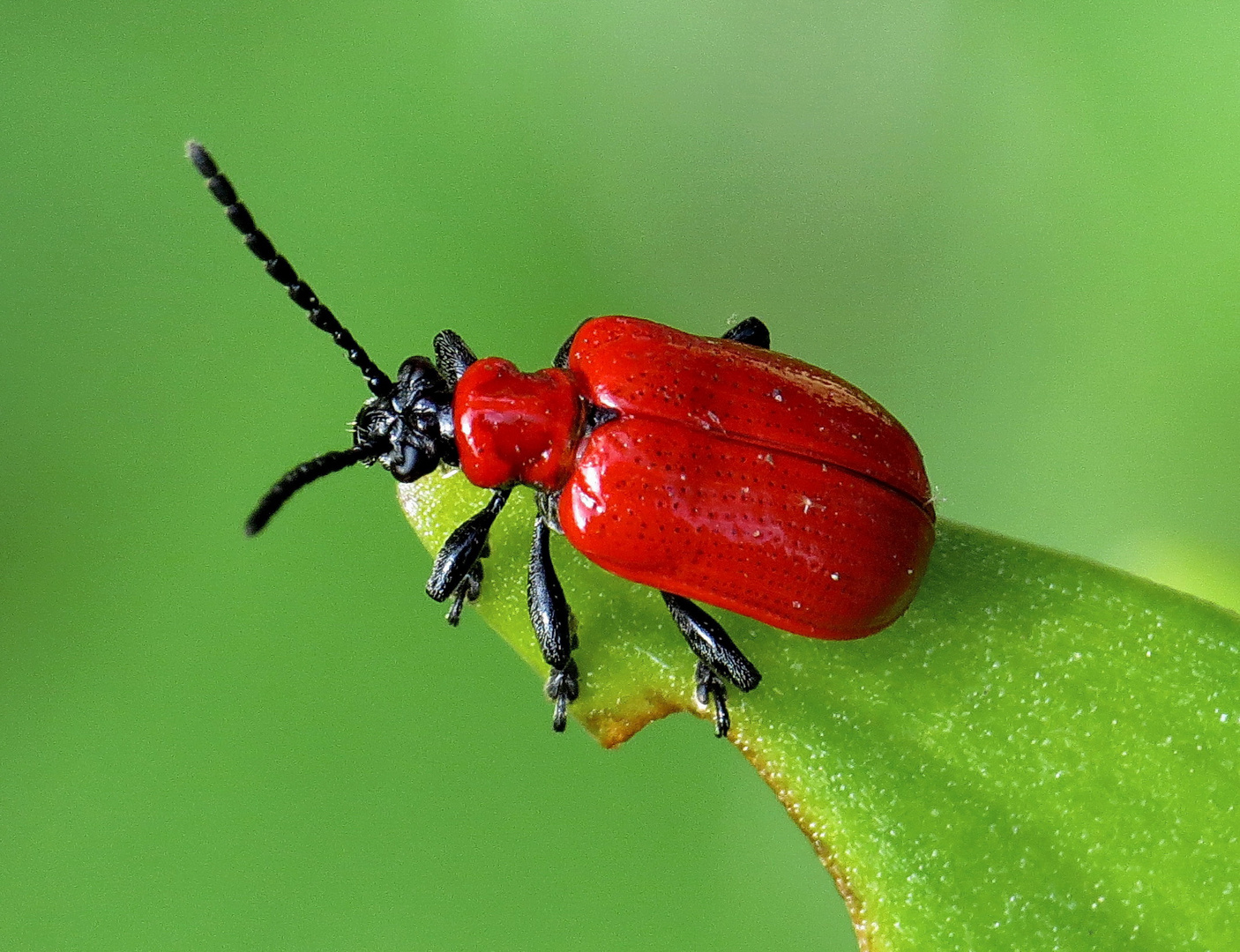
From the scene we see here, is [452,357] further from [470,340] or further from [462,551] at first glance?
[462,551]

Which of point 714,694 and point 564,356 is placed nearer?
point 714,694

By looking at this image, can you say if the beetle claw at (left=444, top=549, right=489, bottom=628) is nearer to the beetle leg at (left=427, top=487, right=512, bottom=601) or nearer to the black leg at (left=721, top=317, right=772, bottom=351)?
the beetle leg at (left=427, top=487, right=512, bottom=601)

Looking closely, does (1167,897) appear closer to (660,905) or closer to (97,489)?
(660,905)

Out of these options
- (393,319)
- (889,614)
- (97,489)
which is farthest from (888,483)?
(97,489)

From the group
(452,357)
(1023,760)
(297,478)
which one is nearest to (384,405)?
(452,357)

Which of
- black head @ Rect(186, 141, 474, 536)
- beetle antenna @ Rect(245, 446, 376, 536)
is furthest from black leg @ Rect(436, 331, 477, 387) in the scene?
beetle antenna @ Rect(245, 446, 376, 536)

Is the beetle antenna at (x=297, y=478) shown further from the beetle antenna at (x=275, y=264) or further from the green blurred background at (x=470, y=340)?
the green blurred background at (x=470, y=340)

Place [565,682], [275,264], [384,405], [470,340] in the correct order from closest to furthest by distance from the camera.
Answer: [565,682], [275,264], [384,405], [470,340]
